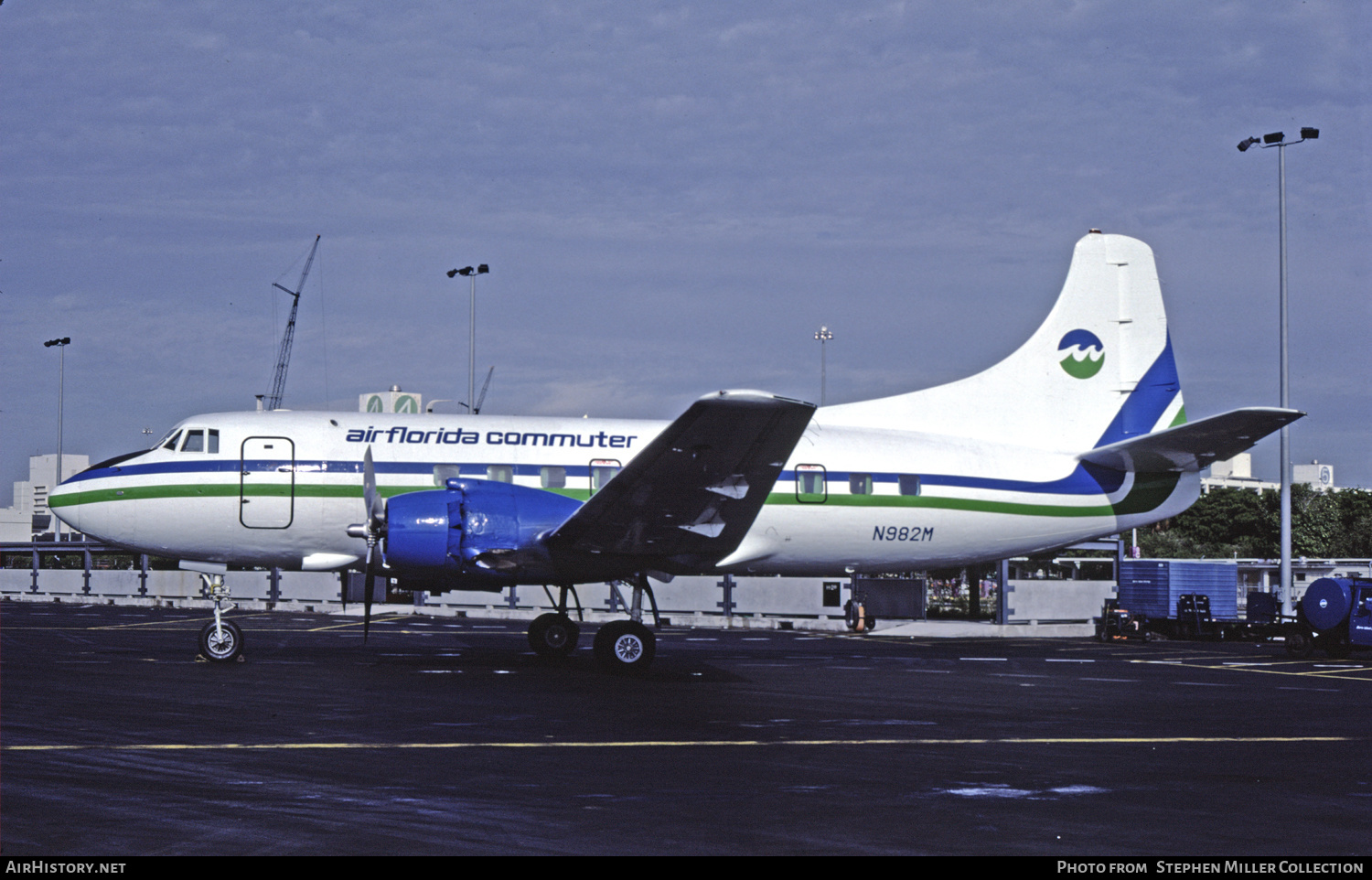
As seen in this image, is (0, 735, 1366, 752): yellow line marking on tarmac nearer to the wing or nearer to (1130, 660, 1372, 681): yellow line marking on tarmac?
the wing

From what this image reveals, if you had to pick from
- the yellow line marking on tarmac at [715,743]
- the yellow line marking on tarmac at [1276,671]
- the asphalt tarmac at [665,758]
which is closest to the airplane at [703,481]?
the asphalt tarmac at [665,758]

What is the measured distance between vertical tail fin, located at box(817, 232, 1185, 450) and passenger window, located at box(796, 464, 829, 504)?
2.24 metres

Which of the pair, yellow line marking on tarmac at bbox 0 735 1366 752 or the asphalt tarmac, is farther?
yellow line marking on tarmac at bbox 0 735 1366 752

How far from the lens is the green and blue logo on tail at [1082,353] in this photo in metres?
26.9

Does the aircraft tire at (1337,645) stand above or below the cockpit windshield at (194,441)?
below

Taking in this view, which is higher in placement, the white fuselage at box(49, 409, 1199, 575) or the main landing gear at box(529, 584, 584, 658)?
the white fuselage at box(49, 409, 1199, 575)

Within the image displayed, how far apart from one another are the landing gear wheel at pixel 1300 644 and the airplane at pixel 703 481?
5.66 meters

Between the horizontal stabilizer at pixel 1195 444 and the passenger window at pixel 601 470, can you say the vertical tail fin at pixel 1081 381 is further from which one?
the passenger window at pixel 601 470

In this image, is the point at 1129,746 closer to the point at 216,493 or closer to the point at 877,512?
the point at 877,512

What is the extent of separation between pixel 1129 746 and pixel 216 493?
15.7 meters

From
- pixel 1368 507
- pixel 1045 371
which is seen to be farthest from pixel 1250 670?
pixel 1368 507

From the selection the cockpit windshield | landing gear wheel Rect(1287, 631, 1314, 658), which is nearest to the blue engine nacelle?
the cockpit windshield

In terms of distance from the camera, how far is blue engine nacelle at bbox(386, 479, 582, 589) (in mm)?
19078

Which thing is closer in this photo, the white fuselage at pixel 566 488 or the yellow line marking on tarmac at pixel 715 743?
the yellow line marking on tarmac at pixel 715 743
